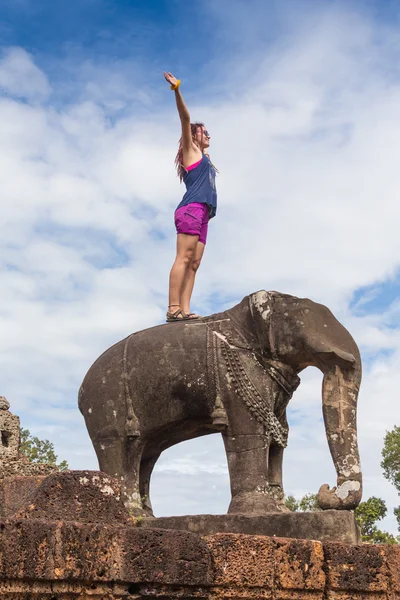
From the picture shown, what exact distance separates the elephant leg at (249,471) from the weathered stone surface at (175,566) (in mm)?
893

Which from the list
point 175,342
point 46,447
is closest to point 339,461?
point 175,342

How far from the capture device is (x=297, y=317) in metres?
8.12

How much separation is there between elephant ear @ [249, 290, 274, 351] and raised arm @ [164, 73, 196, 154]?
167 centimetres

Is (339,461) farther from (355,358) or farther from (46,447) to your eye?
(46,447)

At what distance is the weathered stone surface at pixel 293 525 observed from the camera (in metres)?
7.28

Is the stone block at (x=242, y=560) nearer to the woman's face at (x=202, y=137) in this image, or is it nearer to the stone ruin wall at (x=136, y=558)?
the stone ruin wall at (x=136, y=558)

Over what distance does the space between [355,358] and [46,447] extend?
19792 millimetres

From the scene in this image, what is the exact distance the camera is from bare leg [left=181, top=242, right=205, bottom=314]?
8719 millimetres

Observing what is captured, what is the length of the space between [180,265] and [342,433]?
7.19ft

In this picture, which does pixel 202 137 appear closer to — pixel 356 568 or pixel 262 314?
pixel 262 314

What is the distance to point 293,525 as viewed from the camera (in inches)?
288

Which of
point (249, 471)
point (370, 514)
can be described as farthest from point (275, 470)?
point (370, 514)

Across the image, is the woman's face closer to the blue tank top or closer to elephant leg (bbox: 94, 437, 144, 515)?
→ the blue tank top

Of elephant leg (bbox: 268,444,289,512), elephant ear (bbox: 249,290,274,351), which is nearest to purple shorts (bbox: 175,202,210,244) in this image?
elephant ear (bbox: 249,290,274,351)
